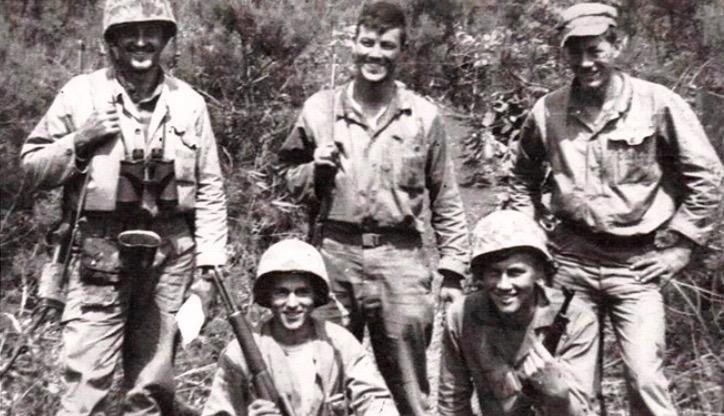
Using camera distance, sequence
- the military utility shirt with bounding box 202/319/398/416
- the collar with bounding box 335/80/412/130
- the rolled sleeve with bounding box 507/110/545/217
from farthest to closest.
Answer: the rolled sleeve with bounding box 507/110/545/217 < the collar with bounding box 335/80/412/130 < the military utility shirt with bounding box 202/319/398/416

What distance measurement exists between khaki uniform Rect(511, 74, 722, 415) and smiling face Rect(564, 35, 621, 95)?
0.13 m

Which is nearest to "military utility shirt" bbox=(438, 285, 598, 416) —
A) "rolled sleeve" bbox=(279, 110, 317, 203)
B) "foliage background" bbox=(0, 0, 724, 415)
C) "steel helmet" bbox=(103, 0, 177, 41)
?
"rolled sleeve" bbox=(279, 110, 317, 203)

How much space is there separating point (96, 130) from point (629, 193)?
2530mm

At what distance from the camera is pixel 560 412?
192 inches

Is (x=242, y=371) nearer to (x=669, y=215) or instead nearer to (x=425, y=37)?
(x=669, y=215)

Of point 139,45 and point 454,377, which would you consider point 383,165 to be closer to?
point 454,377

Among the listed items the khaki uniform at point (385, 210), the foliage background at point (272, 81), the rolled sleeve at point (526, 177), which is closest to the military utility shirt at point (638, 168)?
the rolled sleeve at point (526, 177)

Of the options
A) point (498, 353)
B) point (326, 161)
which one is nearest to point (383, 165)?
point (326, 161)

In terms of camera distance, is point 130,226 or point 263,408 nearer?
point 263,408

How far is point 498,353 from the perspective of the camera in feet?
16.9

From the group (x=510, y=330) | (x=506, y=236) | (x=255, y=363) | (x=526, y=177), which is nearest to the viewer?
(x=255, y=363)

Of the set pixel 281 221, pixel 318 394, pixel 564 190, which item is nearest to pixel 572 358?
pixel 564 190

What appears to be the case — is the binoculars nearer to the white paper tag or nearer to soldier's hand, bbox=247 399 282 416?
the white paper tag

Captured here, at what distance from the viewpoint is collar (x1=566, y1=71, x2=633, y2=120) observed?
17.9ft
